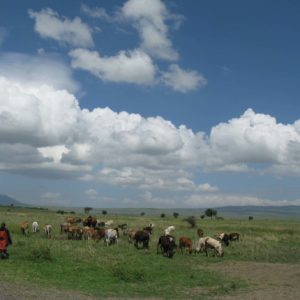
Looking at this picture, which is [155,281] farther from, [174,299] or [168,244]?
[168,244]

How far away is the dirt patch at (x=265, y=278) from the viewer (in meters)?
19.9

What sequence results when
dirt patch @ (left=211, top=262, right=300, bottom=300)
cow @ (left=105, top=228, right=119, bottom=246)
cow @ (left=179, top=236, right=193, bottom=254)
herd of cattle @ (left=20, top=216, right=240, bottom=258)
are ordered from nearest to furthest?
dirt patch @ (left=211, top=262, right=300, bottom=300) < herd of cattle @ (left=20, top=216, right=240, bottom=258) < cow @ (left=179, top=236, right=193, bottom=254) < cow @ (left=105, top=228, right=119, bottom=246)

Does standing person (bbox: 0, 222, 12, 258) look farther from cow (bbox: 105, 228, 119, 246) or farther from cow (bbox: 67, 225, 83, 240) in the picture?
cow (bbox: 67, 225, 83, 240)

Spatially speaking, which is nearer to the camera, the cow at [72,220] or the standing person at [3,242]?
the standing person at [3,242]

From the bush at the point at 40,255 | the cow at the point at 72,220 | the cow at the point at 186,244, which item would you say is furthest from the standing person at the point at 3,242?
the cow at the point at 72,220

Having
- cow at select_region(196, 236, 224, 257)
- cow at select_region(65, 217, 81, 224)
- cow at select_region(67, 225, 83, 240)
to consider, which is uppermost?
cow at select_region(65, 217, 81, 224)

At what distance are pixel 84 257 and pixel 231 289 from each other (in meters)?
9.70

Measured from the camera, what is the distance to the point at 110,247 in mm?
35344

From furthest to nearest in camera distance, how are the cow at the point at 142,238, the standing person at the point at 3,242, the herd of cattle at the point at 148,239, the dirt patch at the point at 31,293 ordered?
the cow at the point at 142,238 → the herd of cattle at the point at 148,239 → the standing person at the point at 3,242 → the dirt patch at the point at 31,293

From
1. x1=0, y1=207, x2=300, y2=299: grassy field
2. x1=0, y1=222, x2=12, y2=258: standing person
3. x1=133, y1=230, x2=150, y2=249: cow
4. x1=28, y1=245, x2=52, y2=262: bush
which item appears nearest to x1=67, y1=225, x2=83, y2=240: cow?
x1=0, y1=207, x2=300, y2=299: grassy field

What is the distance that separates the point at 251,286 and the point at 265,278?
246 cm

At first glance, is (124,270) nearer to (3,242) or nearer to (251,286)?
(251,286)

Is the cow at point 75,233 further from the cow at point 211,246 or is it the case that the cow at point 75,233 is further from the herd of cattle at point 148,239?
the cow at point 211,246

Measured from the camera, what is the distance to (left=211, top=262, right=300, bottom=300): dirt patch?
19.9m
